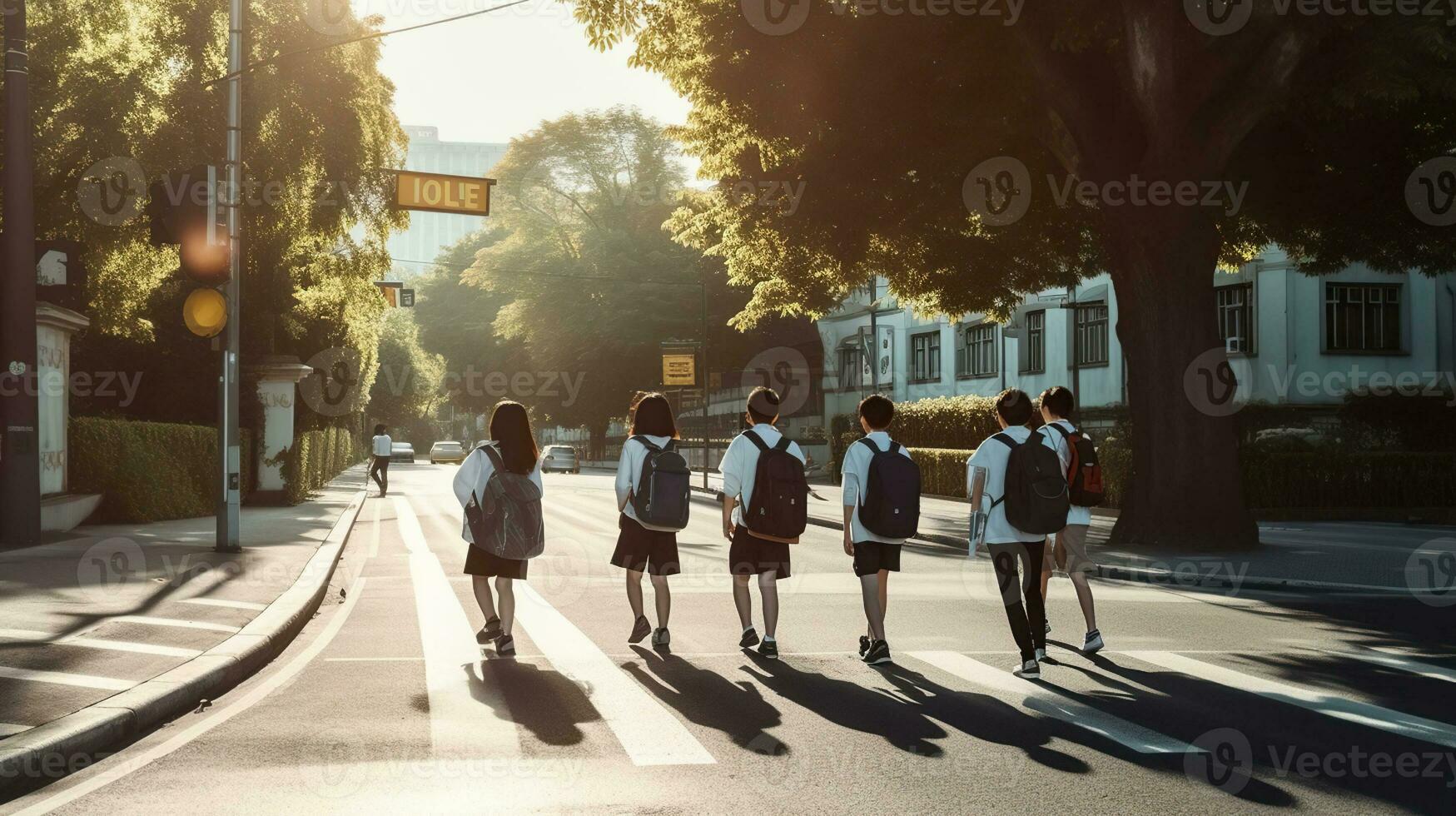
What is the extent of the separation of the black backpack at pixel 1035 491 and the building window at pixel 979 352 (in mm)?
34892

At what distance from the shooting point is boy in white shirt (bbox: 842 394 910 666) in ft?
28.1

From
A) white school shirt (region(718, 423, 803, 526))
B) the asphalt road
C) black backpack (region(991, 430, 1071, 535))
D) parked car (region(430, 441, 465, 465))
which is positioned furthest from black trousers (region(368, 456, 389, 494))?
parked car (region(430, 441, 465, 465))

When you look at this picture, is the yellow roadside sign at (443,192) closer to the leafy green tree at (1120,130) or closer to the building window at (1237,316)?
the leafy green tree at (1120,130)

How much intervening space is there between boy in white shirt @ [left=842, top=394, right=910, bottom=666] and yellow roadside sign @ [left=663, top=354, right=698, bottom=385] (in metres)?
34.1

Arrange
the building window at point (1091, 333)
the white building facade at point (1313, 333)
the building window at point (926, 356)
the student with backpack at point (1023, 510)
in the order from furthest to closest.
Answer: the building window at point (926, 356) < the building window at point (1091, 333) < the white building facade at point (1313, 333) < the student with backpack at point (1023, 510)

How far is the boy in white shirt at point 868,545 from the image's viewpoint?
28.1 ft

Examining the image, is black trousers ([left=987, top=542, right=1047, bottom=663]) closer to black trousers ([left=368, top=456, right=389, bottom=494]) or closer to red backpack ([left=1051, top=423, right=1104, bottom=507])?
red backpack ([left=1051, top=423, right=1104, bottom=507])

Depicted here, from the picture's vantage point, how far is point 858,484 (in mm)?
8656

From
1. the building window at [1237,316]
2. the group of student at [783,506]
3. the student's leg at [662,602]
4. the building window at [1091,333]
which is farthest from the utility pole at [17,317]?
the building window at [1091,333]

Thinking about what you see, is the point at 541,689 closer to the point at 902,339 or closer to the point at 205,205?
the point at 205,205

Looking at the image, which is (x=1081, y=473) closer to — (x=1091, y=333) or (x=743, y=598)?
(x=743, y=598)

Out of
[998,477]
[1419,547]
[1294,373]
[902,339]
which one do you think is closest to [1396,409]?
[1294,373]

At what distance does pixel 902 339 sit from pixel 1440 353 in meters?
20.0

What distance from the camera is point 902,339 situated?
162ft
